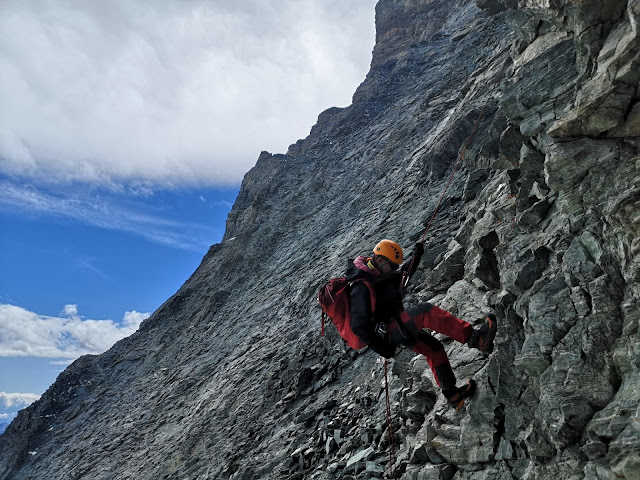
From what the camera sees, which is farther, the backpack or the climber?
the backpack

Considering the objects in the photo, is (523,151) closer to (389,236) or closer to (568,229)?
(568,229)

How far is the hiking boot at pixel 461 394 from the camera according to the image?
19.9ft

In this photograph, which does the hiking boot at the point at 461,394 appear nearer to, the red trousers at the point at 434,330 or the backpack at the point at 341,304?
the red trousers at the point at 434,330

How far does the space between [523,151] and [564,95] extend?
35.5 inches

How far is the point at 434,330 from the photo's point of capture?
640 centimetres

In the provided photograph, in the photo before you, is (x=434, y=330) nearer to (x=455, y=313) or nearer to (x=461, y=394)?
(x=461, y=394)

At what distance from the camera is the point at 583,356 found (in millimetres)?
4723

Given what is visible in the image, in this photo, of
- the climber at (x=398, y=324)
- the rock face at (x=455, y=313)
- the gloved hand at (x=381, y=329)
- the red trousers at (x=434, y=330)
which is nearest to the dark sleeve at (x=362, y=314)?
the climber at (x=398, y=324)

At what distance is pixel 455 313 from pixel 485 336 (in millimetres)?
1467

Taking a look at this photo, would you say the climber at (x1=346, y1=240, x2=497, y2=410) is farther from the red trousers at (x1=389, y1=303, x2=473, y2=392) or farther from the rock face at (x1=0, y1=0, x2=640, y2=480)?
the rock face at (x1=0, y1=0, x2=640, y2=480)

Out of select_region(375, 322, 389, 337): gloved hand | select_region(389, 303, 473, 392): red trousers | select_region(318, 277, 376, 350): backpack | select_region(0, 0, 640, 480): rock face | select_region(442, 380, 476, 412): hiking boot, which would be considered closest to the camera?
select_region(0, 0, 640, 480): rock face

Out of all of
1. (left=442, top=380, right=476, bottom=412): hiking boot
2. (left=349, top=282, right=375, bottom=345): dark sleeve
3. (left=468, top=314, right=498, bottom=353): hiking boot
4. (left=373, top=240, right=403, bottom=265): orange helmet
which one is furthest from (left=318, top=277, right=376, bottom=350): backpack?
(left=468, top=314, right=498, bottom=353): hiking boot

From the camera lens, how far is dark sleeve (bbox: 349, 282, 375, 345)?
6.27 m

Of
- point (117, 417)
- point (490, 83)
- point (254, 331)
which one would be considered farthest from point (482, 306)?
point (117, 417)
